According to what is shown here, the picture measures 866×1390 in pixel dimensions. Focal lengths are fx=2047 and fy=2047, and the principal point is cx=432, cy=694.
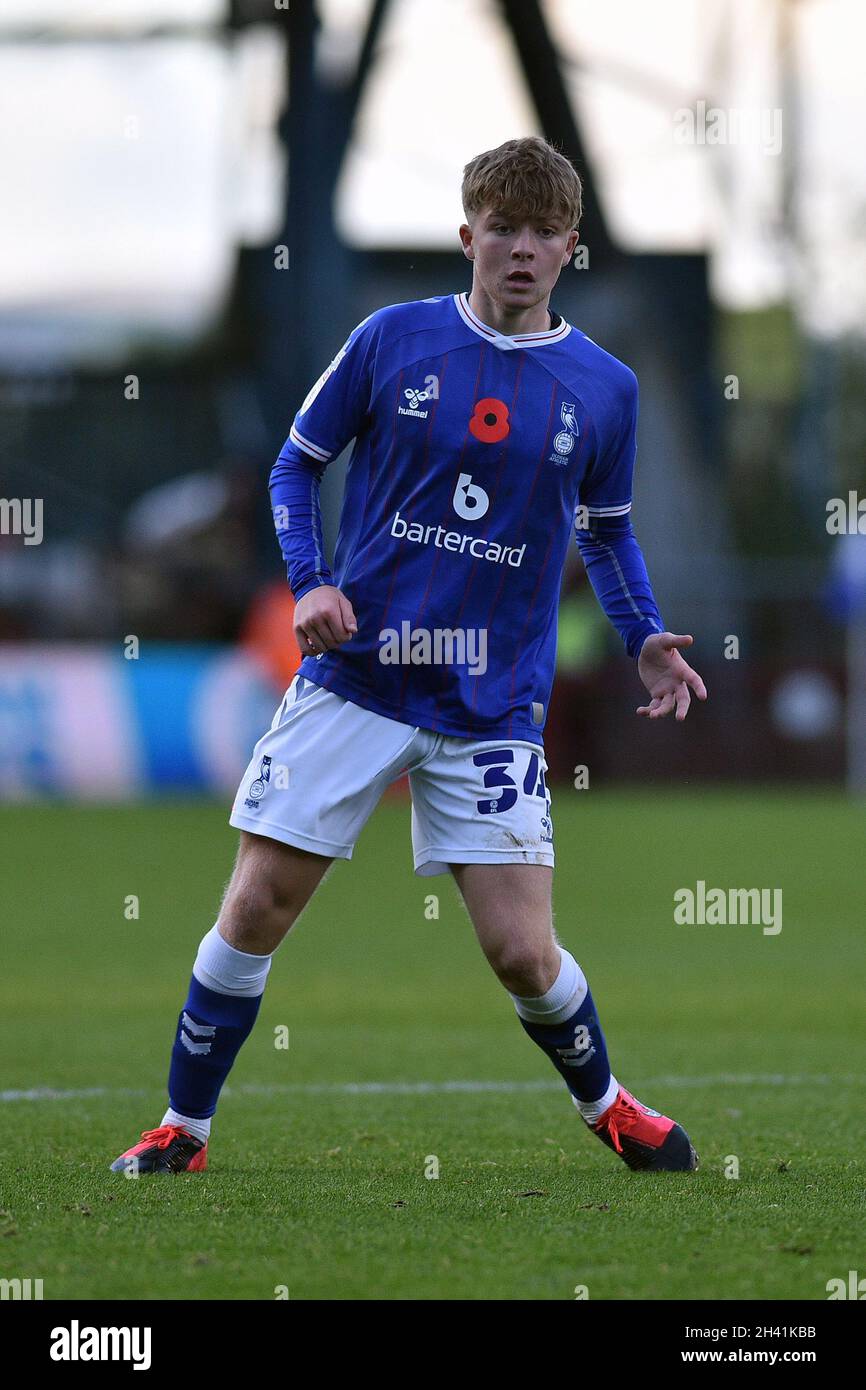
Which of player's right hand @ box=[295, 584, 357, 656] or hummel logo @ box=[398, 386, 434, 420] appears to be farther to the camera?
hummel logo @ box=[398, 386, 434, 420]

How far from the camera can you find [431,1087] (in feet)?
20.0

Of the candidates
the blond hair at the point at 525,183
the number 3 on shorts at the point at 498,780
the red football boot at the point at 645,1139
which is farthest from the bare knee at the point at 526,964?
the blond hair at the point at 525,183

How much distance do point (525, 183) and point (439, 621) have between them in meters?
0.97

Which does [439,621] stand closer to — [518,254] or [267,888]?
[267,888]

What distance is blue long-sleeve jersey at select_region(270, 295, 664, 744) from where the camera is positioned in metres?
4.54

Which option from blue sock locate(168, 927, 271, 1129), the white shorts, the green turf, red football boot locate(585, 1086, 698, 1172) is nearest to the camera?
the green turf

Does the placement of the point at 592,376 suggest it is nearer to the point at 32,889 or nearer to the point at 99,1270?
the point at 99,1270

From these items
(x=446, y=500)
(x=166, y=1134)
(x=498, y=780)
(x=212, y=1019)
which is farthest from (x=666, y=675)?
(x=166, y=1134)

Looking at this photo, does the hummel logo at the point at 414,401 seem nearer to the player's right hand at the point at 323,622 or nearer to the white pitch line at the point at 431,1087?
the player's right hand at the point at 323,622

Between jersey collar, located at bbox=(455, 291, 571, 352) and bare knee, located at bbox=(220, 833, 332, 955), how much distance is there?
121cm

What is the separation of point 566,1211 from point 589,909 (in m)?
6.77


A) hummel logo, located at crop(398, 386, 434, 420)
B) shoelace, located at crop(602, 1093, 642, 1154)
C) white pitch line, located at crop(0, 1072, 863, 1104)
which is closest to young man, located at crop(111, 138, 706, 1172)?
hummel logo, located at crop(398, 386, 434, 420)

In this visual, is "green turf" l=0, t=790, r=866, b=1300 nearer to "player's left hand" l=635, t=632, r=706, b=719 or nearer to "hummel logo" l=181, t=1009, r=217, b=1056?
"hummel logo" l=181, t=1009, r=217, b=1056
